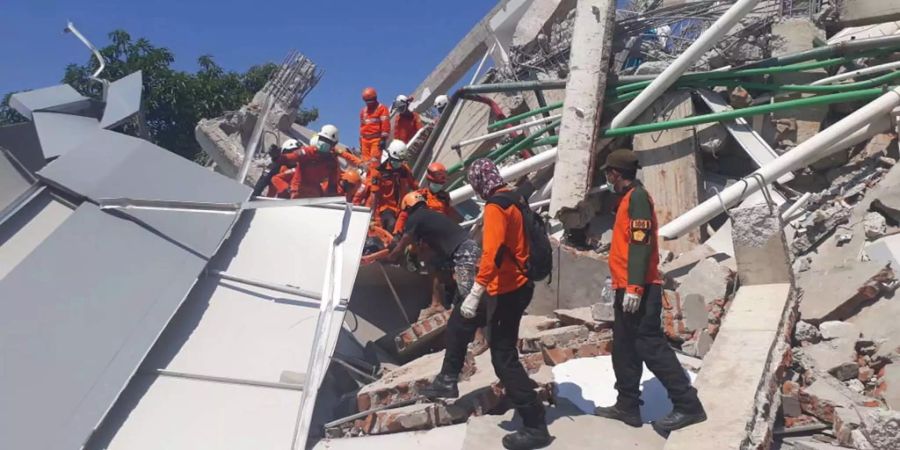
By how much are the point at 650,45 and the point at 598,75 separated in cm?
206

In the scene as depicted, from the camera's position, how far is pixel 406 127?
9.47 meters

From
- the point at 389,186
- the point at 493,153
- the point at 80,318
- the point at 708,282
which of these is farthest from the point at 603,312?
the point at 493,153

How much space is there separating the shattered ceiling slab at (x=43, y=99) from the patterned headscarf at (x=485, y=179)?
334 centimetres

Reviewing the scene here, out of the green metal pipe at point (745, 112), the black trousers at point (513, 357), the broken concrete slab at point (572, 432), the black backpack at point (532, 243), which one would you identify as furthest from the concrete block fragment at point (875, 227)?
the black trousers at point (513, 357)

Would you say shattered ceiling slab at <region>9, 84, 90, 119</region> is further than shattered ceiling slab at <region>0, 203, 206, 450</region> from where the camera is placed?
Yes

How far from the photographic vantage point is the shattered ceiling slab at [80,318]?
383cm

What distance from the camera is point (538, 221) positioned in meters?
3.95

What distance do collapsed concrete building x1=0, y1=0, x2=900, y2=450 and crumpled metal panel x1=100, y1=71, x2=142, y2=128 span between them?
1.2 inches

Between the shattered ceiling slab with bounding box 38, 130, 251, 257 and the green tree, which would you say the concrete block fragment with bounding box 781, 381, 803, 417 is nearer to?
the shattered ceiling slab with bounding box 38, 130, 251, 257

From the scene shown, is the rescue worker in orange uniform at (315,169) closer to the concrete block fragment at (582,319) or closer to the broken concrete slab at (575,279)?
the broken concrete slab at (575,279)

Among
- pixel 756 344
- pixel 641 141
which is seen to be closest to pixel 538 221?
pixel 756 344

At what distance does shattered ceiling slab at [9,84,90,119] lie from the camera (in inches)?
215

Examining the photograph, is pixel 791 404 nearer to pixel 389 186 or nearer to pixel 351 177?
pixel 389 186

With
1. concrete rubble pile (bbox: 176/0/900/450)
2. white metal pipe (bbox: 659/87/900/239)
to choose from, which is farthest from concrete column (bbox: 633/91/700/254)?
white metal pipe (bbox: 659/87/900/239)
